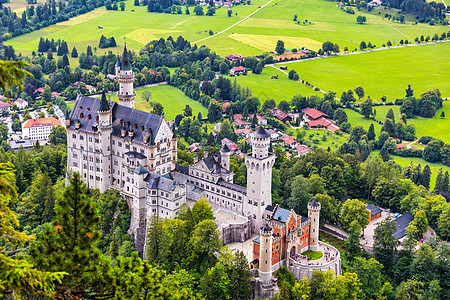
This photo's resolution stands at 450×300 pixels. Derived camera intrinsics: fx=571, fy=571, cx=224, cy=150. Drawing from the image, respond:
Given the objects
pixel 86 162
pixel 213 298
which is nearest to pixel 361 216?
pixel 213 298

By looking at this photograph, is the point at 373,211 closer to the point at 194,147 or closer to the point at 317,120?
the point at 194,147

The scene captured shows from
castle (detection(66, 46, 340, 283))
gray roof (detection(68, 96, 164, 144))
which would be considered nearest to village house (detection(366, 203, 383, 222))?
castle (detection(66, 46, 340, 283))

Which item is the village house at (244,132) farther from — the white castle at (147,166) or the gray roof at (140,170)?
the gray roof at (140,170)

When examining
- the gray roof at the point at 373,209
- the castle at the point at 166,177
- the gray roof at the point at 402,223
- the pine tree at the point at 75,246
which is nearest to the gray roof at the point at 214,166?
the castle at the point at 166,177

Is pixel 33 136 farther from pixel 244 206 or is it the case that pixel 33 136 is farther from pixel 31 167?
pixel 244 206

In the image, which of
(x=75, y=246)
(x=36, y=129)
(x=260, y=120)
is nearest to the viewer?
(x=75, y=246)

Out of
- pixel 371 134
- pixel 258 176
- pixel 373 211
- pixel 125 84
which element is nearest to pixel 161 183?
pixel 258 176
